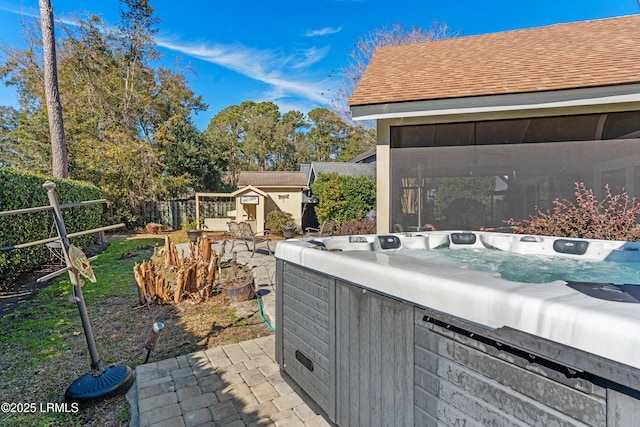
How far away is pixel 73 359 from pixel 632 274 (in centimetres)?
530

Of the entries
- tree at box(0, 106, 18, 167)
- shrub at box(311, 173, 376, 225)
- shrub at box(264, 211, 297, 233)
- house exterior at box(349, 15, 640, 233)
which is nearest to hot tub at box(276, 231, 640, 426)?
house exterior at box(349, 15, 640, 233)

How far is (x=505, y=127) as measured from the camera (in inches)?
221

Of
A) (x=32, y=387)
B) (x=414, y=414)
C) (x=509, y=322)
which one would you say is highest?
(x=509, y=322)

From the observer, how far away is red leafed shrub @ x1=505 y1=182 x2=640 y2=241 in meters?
4.73

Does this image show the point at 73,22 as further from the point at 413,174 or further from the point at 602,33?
the point at 602,33

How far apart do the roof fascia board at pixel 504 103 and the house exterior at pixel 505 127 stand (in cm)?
1

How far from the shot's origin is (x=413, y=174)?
6.01 metres

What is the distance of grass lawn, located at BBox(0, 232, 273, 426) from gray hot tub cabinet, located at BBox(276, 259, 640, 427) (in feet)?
4.59

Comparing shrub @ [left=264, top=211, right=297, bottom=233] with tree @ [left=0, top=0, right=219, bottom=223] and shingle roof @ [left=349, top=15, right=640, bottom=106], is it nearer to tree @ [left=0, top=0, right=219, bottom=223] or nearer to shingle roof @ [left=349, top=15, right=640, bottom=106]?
tree @ [left=0, top=0, right=219, bottom=223]

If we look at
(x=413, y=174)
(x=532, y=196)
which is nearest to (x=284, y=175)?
(x=413, y=174)

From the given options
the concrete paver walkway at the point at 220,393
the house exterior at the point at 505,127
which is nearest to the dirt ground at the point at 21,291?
the concrete paver walkway at the point at 220,393

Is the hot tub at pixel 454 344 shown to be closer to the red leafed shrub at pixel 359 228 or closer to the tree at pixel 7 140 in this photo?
the red leafed shrub at pixel 359 228

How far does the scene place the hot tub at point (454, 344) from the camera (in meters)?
0.90

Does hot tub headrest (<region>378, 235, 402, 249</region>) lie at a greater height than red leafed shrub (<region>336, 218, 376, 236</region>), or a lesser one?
greater
